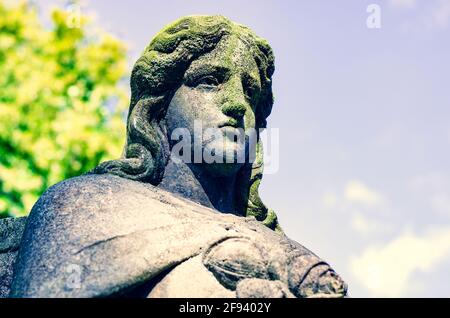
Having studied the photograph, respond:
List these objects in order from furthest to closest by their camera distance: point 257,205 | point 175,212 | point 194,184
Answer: point 257,205 < point 194,184 < point 175,212

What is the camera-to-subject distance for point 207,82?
481 cm

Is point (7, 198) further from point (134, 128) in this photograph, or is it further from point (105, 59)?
point (134, 128)

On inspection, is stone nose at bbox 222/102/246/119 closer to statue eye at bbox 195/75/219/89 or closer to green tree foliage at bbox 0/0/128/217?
statue eye at bbox 195/75/219/89

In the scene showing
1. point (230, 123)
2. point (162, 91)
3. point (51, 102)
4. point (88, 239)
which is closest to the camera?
point (88, 239)

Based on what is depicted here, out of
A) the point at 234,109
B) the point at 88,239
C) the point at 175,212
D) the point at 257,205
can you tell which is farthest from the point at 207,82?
the point at 88,239

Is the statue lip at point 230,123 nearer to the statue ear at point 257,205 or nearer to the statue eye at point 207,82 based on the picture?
the statue eye at point 207,82

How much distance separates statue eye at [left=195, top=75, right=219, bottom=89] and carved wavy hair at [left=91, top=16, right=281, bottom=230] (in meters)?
0.14

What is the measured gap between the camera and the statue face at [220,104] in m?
4.61

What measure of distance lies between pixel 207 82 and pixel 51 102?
6959 mm

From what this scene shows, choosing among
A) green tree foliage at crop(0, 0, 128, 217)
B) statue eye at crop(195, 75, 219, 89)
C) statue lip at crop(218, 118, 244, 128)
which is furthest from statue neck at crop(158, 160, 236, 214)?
green tree foliage at crop(0, 0, 128, 217)

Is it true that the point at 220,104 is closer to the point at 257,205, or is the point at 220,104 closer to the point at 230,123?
the point at 230,123

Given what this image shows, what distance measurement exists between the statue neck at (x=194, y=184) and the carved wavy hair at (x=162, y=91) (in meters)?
0.07

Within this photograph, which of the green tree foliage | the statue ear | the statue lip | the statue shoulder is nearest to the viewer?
the statue shoulder

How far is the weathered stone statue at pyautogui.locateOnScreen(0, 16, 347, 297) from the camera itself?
3621mm
